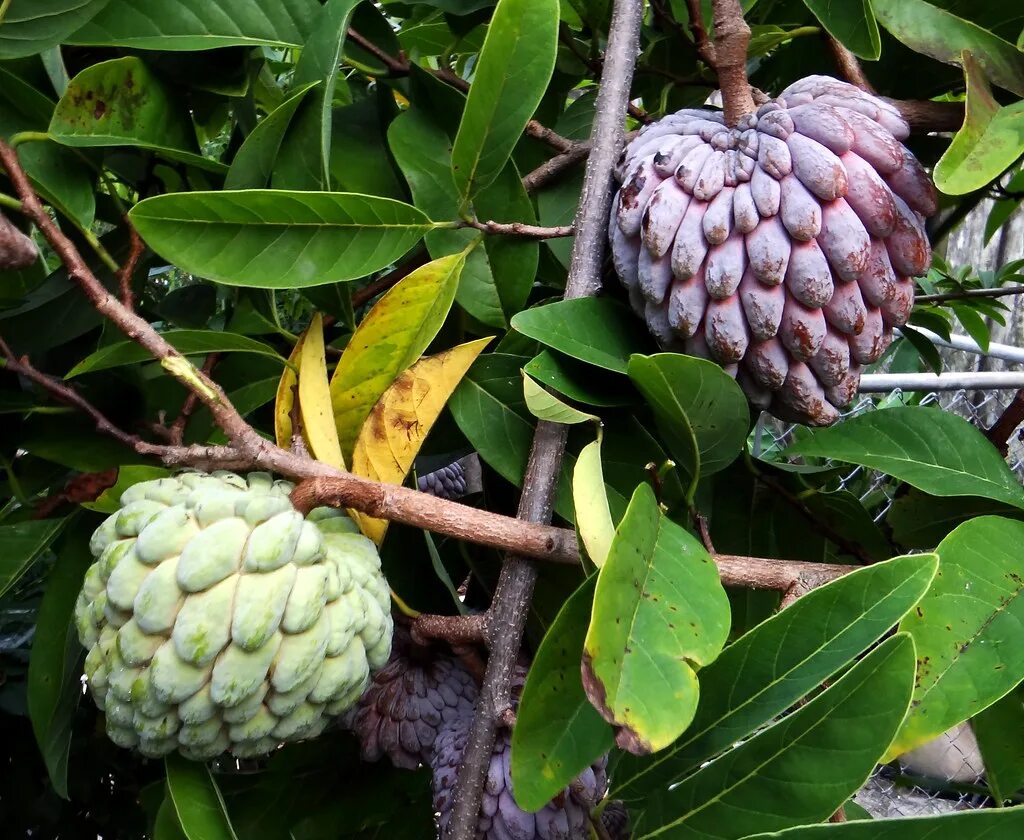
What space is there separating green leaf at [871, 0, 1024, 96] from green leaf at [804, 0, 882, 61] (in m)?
0.01

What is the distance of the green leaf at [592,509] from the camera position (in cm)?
52

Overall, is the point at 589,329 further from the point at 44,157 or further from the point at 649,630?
the point at 44,157

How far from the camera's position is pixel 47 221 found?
1.90 feet

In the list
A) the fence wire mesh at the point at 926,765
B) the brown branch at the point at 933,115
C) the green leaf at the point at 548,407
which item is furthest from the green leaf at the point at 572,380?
the fence wire mesh at the point at 926,765

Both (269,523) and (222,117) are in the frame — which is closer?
(269,523)

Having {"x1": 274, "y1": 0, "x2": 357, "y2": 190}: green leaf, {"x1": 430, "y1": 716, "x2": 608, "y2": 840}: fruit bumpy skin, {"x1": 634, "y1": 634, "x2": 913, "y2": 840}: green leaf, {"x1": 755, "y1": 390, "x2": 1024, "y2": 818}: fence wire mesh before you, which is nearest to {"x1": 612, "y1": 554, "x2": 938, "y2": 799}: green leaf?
{"x1": 634, "y1": 634, "x2": 913, "y2": 840}: green leaf

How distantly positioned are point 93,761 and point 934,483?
130 centimetres

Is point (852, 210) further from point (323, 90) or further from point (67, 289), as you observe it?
point (67, 289)

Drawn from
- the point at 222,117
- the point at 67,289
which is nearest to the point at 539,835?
the point at 67,289

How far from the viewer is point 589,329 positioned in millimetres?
→ 615

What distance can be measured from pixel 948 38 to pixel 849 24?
0.08 m

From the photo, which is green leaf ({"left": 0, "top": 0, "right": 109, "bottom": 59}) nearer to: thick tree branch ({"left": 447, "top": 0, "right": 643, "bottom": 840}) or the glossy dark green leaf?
thick tree branch ({"left": 447, "top": 0, "right": 643, "bottom": 840})

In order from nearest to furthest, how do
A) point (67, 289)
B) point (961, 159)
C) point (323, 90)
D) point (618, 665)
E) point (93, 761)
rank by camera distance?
point (618, 665) → point (961, 159) → point (323, 90) → point (67, 289) → point (93, 761)

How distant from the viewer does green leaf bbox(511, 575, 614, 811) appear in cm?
49
